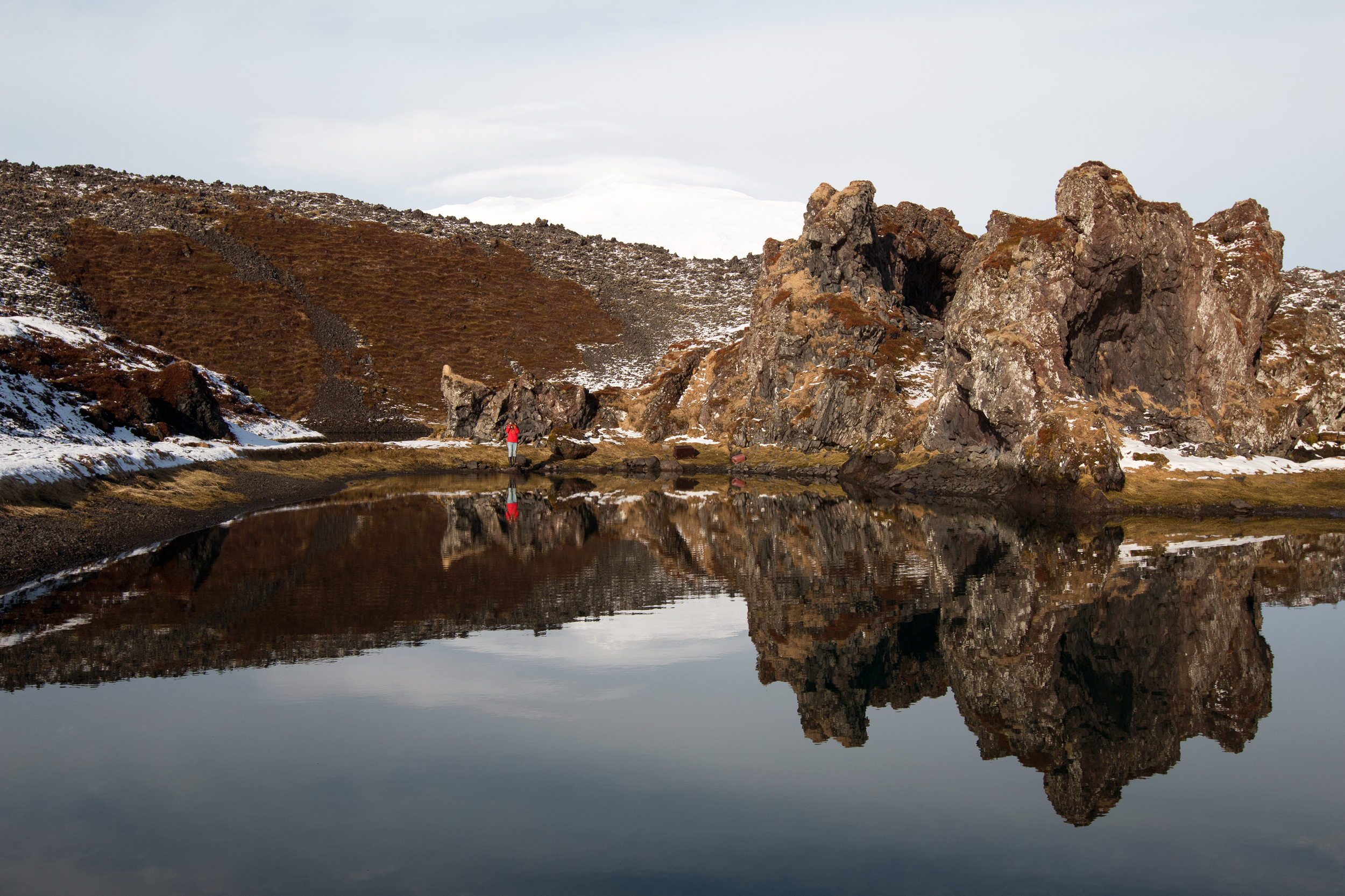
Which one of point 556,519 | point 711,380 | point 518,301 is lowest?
point 556,519

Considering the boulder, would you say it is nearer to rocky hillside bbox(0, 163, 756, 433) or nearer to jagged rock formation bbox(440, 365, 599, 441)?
jagged rock formation bbox(440, 365, 599, 441)

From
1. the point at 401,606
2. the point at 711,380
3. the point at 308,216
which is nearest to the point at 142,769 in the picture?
the point at 401,606

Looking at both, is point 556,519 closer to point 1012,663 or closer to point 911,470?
point 911,470

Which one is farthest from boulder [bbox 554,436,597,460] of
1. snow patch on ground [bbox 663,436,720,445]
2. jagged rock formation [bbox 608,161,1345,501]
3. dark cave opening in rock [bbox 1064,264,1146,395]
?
dark cave opening in rock [bbox 1064,264,1146,395]

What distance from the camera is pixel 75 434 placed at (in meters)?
48.6

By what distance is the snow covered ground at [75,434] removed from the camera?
4022cm

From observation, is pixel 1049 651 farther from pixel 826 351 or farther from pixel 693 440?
pixel 693 440

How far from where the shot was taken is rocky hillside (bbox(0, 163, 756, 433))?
416 ft

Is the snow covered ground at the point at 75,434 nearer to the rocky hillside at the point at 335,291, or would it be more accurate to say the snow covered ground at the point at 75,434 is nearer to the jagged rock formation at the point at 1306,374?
the rocky hillside at the point at 335,291

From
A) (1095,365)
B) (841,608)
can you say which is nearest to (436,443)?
(1095,365)

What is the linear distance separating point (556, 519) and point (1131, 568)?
94.7 ft

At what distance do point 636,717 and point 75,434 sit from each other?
43.6 meters

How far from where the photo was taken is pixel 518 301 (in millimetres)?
158375

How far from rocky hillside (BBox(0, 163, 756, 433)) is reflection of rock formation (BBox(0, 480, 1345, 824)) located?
79051mm
